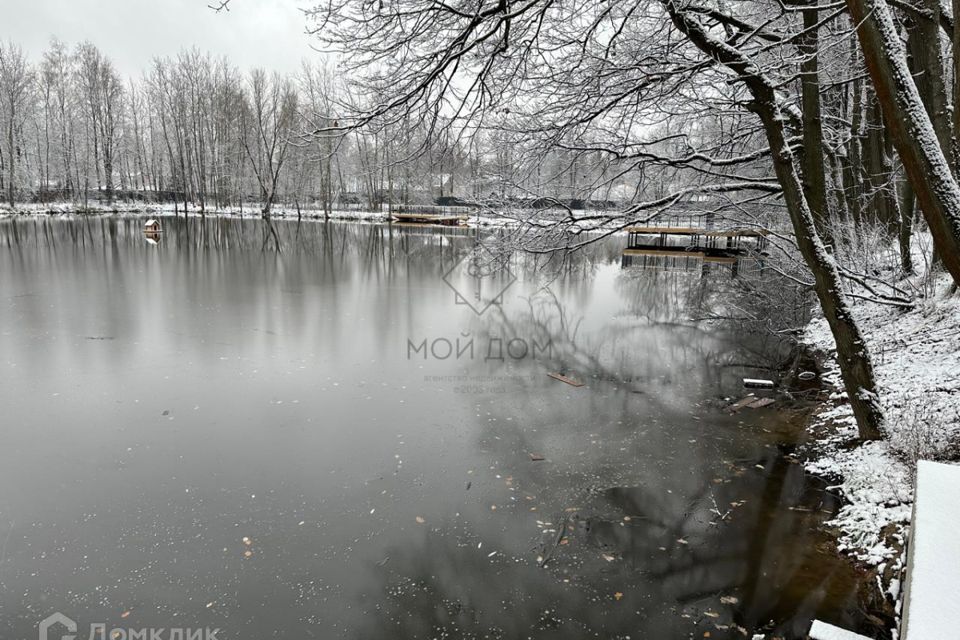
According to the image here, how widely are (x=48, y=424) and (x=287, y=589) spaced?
432cm

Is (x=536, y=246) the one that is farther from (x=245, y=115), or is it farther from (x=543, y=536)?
(x=245, y=115)

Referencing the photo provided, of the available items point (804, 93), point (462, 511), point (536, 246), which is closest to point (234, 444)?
point (462, 511)

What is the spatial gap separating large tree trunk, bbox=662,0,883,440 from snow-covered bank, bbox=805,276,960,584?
0.84 ft

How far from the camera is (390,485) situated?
5.34m

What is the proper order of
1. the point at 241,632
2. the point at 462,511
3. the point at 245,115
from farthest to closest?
1. the point at 245,115
2. the point at 462,511
3. the point at 241,632

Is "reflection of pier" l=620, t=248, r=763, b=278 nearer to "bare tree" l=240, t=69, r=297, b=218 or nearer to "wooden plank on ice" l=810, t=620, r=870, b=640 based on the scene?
"wooden plank on ice" l=810, t=620, r=870, b=640

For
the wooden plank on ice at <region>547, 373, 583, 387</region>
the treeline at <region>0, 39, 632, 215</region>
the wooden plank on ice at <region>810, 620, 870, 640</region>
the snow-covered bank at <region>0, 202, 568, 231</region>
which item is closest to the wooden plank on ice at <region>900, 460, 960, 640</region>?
the wooden plank on ice at <region>810, 620, 870, 640</region>

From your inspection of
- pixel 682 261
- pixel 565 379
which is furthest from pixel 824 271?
pixel 682 261

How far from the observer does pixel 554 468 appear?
19.1ft

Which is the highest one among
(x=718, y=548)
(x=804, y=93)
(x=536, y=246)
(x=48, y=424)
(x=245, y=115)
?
(x=245, y=115)

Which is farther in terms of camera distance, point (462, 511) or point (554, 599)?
point (462, 511)

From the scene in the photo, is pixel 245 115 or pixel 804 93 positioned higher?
pixel 245 115

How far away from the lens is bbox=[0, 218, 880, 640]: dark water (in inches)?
149

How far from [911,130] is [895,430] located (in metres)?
2.99
